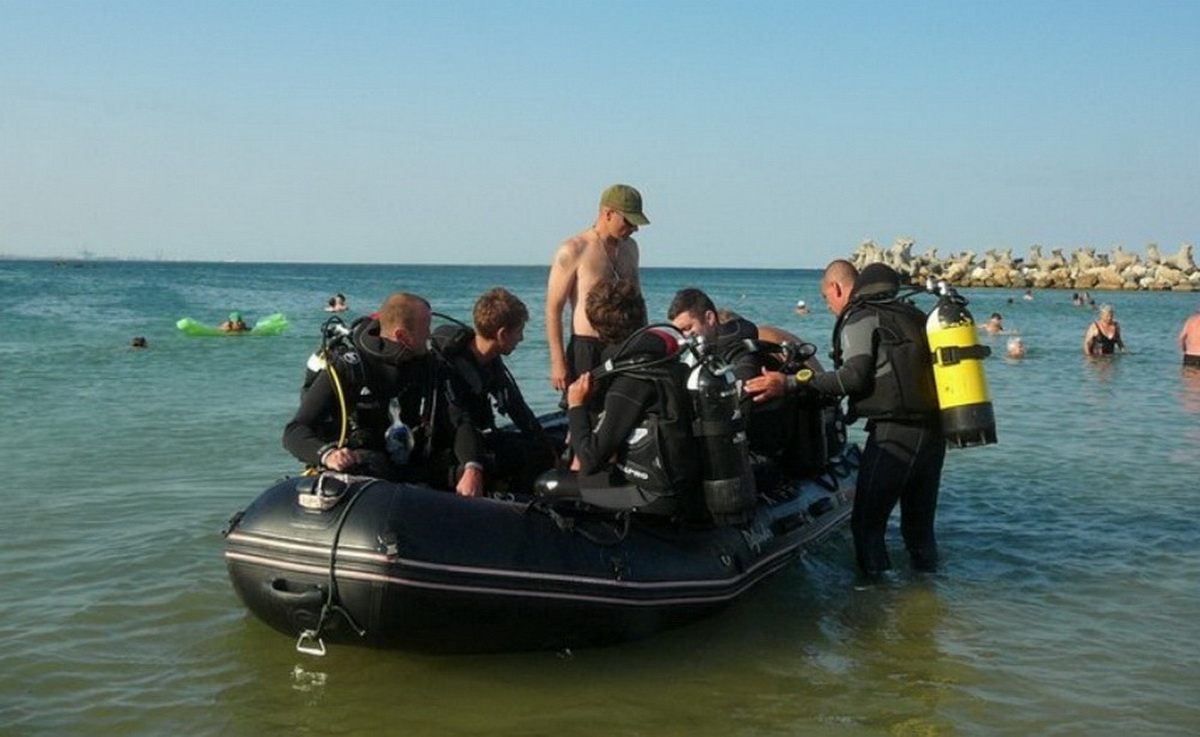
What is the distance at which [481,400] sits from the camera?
6.42 metres

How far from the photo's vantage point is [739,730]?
190 inches

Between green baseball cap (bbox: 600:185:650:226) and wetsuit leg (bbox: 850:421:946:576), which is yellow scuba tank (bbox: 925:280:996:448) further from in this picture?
green baseball cap (bbox: 600:185:650:226)

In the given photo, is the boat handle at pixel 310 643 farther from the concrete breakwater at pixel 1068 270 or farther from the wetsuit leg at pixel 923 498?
the concrete breakwater at pixel 1068 270

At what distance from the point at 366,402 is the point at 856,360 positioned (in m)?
2.65

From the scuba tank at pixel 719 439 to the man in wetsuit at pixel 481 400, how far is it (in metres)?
1.03

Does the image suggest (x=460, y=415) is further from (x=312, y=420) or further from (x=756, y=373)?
(x=756, y=373)

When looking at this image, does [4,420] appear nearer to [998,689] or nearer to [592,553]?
[592,553]

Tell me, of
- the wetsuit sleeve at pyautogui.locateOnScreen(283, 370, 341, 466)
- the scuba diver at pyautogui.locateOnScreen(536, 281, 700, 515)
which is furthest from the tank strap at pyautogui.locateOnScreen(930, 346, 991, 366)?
the wetsuit sleeve at pyautogui.locateOnScreen(283, 370, 341, 466)

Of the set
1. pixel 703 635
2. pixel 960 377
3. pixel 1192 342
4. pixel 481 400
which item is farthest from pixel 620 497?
pixel 1192 342

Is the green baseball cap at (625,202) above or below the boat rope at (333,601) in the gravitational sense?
above

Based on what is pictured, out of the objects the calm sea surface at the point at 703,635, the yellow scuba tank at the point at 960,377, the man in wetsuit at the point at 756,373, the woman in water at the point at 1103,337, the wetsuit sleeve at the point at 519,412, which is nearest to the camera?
the calm sea surface at the point at 703,635

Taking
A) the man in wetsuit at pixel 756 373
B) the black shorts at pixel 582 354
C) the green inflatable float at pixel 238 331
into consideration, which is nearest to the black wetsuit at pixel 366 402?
the black shorts at pixel 582 354

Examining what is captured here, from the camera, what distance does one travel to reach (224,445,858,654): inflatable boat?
4988 mm

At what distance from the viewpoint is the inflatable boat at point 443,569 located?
499cm
